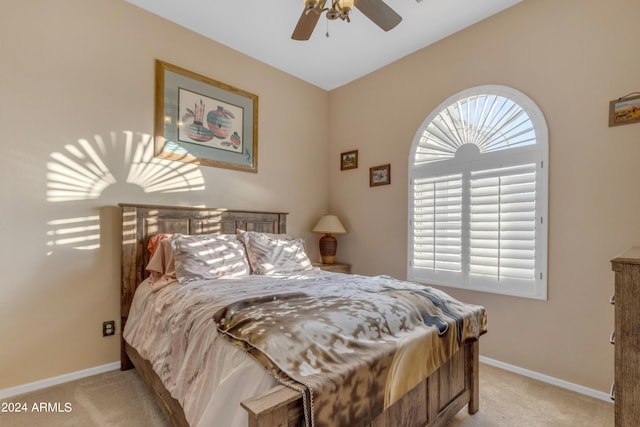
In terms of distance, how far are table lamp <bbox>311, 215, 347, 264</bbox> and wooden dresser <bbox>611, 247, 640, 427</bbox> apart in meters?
2.61

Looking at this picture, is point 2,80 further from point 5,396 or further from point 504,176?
point 504,176

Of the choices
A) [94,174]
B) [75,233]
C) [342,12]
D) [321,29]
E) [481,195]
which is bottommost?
[75,233]

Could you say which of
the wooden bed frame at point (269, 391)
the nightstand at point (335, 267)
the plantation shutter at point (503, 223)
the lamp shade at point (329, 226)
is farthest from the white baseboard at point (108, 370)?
the lamp shade at point (329, 226)

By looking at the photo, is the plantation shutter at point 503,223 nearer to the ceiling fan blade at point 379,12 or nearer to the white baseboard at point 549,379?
the white baseboard at point 549,379

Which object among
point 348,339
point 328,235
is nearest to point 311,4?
point 348,339

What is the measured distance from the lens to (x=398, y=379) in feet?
4.13

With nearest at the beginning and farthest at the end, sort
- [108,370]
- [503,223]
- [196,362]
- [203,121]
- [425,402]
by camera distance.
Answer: [196,362] < [425,402] < [108,370] < [503,223] < [203,121]

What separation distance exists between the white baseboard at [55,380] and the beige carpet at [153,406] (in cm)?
5

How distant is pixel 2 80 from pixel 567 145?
406 cm

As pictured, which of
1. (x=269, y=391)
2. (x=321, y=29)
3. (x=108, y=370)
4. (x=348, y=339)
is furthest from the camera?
→ (x=321, y=29)

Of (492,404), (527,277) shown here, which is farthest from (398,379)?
(527,277)

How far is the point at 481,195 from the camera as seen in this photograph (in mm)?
2695

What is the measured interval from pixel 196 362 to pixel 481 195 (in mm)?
2530

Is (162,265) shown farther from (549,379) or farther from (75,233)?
(549,379)
